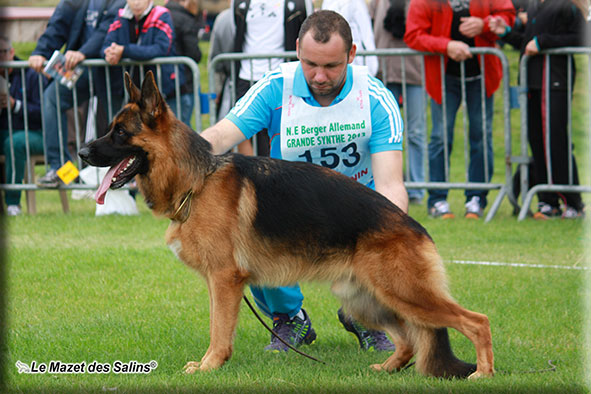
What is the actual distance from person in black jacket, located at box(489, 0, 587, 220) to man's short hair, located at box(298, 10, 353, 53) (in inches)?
198

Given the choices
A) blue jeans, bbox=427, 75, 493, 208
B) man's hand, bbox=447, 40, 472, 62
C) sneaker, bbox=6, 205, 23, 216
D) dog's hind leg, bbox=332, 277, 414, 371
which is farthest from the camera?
sneaker, bbox=6, 205, 23, 216

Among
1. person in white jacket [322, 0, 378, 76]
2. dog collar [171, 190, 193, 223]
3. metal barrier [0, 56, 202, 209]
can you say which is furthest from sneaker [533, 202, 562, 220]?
dog collar [171, 190, 193, 223]

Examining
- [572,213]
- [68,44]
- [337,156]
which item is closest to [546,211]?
[572,213]

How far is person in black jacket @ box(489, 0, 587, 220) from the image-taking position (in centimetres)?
877

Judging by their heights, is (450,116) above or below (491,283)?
above

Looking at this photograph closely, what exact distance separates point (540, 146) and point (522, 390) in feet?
19.2

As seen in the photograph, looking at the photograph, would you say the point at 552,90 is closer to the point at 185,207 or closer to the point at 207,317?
the point at 207,317

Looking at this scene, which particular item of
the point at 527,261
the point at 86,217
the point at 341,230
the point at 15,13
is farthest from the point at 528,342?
the point at 15,13

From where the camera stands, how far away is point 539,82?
8.95m

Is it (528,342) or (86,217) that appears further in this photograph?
(86,217)

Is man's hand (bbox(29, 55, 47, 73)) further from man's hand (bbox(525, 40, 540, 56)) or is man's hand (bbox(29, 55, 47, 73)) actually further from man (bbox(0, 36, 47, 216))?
man's hand (bbox(525, 40, 540, 56))

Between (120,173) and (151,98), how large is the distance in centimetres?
43

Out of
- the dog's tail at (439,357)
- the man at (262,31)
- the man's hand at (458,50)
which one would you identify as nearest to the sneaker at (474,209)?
the man's hand at (458,50)

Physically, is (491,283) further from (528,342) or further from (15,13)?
(15,13)
